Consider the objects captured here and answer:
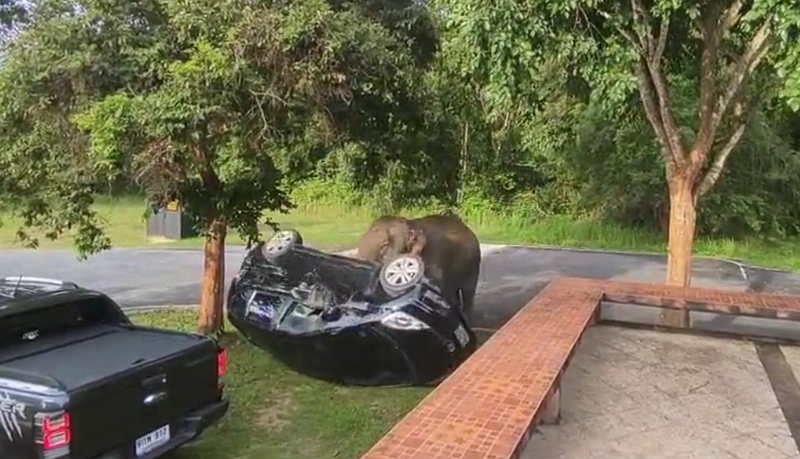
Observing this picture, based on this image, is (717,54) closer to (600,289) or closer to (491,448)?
(600,289)

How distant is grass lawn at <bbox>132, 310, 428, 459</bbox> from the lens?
539 cm

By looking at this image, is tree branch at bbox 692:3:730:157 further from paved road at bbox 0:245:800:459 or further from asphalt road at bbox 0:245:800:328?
asphalt road at bbox 0:245:800:328

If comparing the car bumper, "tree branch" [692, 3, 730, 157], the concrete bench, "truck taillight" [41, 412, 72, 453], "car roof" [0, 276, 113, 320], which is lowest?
the car bumper

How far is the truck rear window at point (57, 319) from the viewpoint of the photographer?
14.5 ft

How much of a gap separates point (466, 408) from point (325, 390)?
3.29 meters

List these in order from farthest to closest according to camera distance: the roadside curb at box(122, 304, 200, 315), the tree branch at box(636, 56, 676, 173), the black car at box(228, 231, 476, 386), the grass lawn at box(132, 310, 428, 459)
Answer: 1. the roadside curb at box(122, 304, 200, 315)
2. the tree branch at box(636, 56, 676, 173)
3. the black car at box(228, 231, 476, 386)
4. the grass lawn at box(132, 310, 428, 459)

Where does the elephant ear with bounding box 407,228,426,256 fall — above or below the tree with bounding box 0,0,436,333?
below

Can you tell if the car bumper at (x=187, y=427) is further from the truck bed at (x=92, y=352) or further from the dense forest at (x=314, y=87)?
the dense forest at (x=314, y=87)

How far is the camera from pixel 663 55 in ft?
25.1

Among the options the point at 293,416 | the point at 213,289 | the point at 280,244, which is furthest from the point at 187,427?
the point at 213,289

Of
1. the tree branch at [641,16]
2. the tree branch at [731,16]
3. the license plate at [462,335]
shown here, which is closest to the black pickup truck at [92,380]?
the license plate at [462,335]

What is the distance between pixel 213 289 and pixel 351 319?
234 cm

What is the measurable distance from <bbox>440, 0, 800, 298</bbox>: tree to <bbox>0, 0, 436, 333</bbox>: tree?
3.16ft

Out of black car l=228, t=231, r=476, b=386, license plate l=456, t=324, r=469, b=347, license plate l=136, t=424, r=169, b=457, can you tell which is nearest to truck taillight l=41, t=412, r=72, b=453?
license plate l=136, t=424, r=169, b=457
